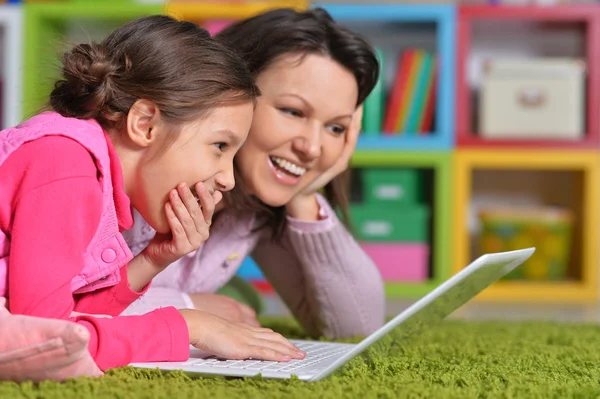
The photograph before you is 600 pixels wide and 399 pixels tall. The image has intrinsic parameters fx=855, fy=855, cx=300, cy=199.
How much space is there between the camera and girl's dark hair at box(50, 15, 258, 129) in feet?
3.40

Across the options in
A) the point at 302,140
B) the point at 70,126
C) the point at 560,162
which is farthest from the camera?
the point at 560,162

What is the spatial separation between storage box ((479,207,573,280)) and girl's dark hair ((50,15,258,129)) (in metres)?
1.81

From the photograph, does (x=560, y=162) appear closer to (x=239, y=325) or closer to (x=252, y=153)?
(x=252, y=153)

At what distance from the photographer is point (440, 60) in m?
2.69

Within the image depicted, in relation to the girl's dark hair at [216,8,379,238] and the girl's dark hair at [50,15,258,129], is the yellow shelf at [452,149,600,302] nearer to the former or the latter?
the girl's dark hair at [216,8,379,238]

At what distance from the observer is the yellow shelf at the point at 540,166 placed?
8.73 ft

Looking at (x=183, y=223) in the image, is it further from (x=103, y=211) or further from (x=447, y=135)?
(x=447, y=135)

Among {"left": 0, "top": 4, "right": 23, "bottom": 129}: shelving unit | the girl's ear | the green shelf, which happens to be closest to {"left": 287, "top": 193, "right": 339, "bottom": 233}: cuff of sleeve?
the girl's ear

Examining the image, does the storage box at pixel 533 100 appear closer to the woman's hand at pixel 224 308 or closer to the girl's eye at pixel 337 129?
the girl's eye at pixel 337 129

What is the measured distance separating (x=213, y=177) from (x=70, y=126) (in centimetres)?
19

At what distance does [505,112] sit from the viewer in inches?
107

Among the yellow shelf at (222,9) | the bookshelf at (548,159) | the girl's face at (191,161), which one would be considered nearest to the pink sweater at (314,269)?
the girl's face at (191,161)

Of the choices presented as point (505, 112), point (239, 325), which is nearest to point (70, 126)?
point (239, 325)

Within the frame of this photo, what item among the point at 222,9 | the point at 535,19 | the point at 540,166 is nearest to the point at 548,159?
the point at 540,166
